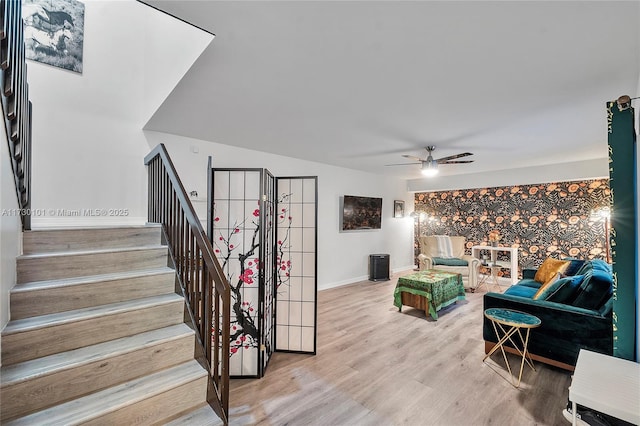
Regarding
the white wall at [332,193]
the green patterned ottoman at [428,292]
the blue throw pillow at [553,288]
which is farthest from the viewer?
the green patterned ottoman at [428,292]

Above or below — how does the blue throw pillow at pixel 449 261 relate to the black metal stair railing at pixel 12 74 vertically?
below

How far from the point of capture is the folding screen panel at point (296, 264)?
293cm

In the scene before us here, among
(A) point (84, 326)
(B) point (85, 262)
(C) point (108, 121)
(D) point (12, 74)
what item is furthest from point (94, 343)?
(C) point (108, 121)

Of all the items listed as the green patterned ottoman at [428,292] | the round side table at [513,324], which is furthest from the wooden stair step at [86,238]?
the green patterned ottoman at [428,292]

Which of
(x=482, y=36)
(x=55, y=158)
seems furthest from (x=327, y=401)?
(x=55, y=158)

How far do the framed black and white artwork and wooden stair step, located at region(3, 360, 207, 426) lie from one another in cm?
352

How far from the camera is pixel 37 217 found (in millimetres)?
2834

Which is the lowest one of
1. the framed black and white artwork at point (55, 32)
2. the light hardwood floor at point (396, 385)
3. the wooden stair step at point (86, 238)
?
the light hardwood floor at point (396, 385)

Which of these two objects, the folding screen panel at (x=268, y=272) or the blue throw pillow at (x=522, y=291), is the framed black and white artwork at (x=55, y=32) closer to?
the folding screen panel at (x=268, y=272)

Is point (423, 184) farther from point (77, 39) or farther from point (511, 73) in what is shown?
point (77, 39)

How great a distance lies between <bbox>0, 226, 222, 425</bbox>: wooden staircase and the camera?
133cm

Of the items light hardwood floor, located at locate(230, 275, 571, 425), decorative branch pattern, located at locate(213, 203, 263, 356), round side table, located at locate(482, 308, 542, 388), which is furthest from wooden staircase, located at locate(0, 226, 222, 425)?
round side table, located at locate(482, 308, 542, 388)

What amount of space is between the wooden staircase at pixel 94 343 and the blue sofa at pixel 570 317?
2.95 meters

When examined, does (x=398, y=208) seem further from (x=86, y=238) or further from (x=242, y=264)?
(x=86, y=238)
